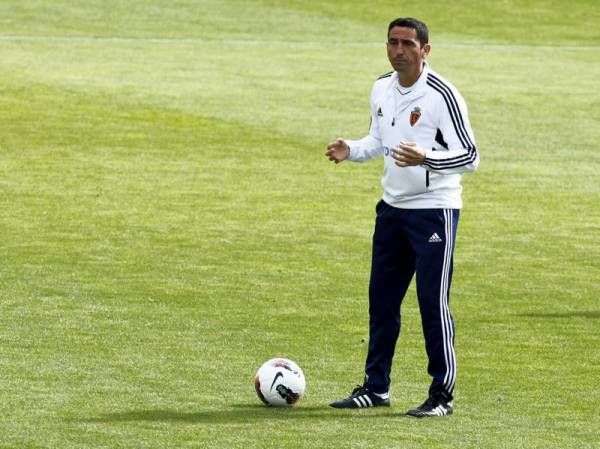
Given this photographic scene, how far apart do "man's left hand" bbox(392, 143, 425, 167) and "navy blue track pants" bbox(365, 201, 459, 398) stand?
49 centimetres

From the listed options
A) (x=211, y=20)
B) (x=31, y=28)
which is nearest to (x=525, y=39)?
(x=211, y=20)

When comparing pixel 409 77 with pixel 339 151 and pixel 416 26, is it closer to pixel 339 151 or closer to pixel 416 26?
pixel 416 26

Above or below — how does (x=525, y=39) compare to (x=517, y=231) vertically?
above

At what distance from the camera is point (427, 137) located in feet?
33.9

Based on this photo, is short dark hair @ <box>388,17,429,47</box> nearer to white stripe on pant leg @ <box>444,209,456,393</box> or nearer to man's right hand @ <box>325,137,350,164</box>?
man's right hand @ <box>325,137,350,164</box>

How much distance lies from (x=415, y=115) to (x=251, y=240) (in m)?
7.81

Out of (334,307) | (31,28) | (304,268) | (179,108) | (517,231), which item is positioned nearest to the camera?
(334,307)

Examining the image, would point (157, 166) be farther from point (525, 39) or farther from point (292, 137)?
point (525, 39)

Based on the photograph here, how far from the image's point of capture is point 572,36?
132ft

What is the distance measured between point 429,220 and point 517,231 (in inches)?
340

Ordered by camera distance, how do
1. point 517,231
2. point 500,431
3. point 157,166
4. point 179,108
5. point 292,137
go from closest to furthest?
point 500,431
point 517,231
point 157,166
point 292,137
point 179,108

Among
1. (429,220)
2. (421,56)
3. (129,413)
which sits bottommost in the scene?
(129,413)

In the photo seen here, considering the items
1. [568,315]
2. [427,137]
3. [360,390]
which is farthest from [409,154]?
[568,315]

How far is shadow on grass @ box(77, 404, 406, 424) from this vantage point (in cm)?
1016
